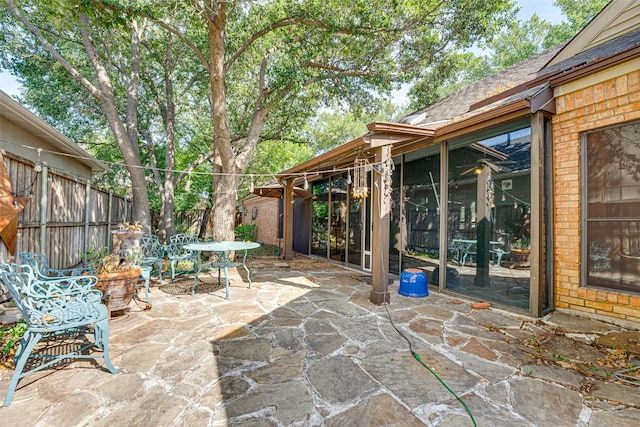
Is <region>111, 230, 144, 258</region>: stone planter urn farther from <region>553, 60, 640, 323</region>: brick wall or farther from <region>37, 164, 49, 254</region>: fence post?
<region>553, 60, 640, 323</region>: brick wall

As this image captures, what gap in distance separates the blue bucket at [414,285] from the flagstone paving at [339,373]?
0.62 metres

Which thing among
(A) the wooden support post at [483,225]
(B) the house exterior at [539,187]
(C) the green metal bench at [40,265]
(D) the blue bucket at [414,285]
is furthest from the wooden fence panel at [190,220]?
(A) the wooden support post at [483,225]

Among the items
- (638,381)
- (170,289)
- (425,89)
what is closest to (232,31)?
(425,89)

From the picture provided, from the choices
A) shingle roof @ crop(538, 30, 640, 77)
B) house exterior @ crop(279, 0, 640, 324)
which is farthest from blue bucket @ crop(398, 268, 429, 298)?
shingle roof @ crop(538, 30, 640, 77)

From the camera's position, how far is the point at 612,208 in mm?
3176

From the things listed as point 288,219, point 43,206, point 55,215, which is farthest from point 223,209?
point 43,206

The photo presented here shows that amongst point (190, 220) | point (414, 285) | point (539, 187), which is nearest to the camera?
point (539, 187)

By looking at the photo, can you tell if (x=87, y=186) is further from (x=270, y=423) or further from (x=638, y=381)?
(x=638, y=381)

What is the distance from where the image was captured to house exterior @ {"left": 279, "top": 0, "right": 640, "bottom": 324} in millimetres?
3139

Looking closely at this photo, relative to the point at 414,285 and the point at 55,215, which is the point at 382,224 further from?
the point at 55,215

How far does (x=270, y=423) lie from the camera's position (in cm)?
177

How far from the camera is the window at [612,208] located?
3.06 metres

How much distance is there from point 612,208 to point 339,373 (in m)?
3.55

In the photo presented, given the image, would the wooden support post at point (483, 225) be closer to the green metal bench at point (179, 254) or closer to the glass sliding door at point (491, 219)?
the glass sliding door at point (491, 219)
